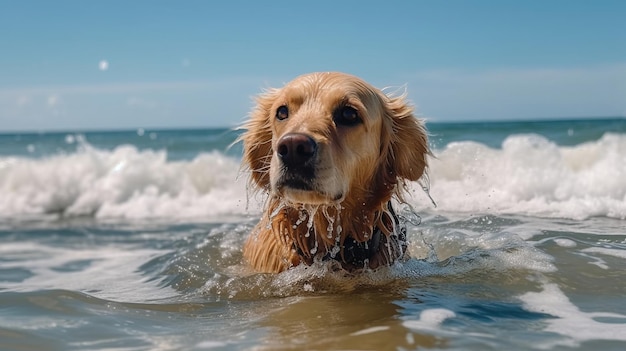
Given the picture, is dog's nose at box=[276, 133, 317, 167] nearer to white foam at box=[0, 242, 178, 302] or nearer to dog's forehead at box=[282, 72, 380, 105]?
dog's forehead at box=[282, 72, 380, 105]

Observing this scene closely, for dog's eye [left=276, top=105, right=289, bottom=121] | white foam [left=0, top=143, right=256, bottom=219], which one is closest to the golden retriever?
dog's eye [left=276, top=105, right=289, bottom=121]

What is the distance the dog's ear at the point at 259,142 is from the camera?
5344mm

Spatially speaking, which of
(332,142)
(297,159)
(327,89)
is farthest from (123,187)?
(297,159)

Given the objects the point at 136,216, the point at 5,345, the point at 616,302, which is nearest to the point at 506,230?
the point at 616,302

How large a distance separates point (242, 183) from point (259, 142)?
856cm

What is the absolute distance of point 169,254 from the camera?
291 inches

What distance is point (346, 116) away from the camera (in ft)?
15.4

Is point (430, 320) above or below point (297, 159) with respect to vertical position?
below

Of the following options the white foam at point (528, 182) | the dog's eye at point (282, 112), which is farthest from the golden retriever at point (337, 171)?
the white foam at point (528, 182)

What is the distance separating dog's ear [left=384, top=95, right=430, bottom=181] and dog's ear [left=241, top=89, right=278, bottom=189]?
0.95m

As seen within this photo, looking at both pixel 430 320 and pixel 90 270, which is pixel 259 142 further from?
pixel 90 270

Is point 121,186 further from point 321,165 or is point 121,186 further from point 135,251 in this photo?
point 321,165

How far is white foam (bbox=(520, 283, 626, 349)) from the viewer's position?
136 inches

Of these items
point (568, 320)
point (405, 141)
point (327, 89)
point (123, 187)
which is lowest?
point (123, 187)
